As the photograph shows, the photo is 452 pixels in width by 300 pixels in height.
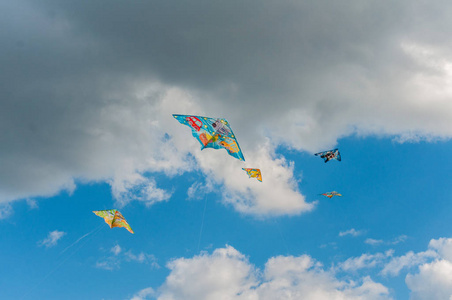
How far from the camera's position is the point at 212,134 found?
44375mm

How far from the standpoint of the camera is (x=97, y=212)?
153 ft

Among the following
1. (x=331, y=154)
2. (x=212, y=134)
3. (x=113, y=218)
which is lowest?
(x=113, y=218)

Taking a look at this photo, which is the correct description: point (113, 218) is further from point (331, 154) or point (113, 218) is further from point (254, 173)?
point (331, 154)

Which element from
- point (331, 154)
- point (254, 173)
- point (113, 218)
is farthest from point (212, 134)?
point (331, 154)

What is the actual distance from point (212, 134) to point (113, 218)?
22267 millimetres

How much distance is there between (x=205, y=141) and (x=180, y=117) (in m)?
5.71

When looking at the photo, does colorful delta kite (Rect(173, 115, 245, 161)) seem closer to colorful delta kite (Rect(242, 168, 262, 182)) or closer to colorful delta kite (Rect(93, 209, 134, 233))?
colorful delta kite (Rect(242, 168, 262, 182))

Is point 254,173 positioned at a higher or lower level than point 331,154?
lower

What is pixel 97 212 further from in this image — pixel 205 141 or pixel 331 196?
pixel 331 196

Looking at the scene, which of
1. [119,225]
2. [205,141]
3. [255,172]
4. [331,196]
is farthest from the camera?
[331,196]

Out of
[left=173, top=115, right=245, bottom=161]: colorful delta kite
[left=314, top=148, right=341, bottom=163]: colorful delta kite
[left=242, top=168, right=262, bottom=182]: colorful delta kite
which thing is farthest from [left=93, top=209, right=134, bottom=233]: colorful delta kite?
[left=314, top=148, right=341, bottom=163]: colorful delta kite

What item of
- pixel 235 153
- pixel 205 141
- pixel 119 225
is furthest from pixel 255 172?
pixel 119 225

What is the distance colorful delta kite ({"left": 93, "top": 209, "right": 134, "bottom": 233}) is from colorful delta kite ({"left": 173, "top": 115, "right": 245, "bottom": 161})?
19436 millimetres

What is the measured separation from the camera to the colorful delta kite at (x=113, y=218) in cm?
4629
